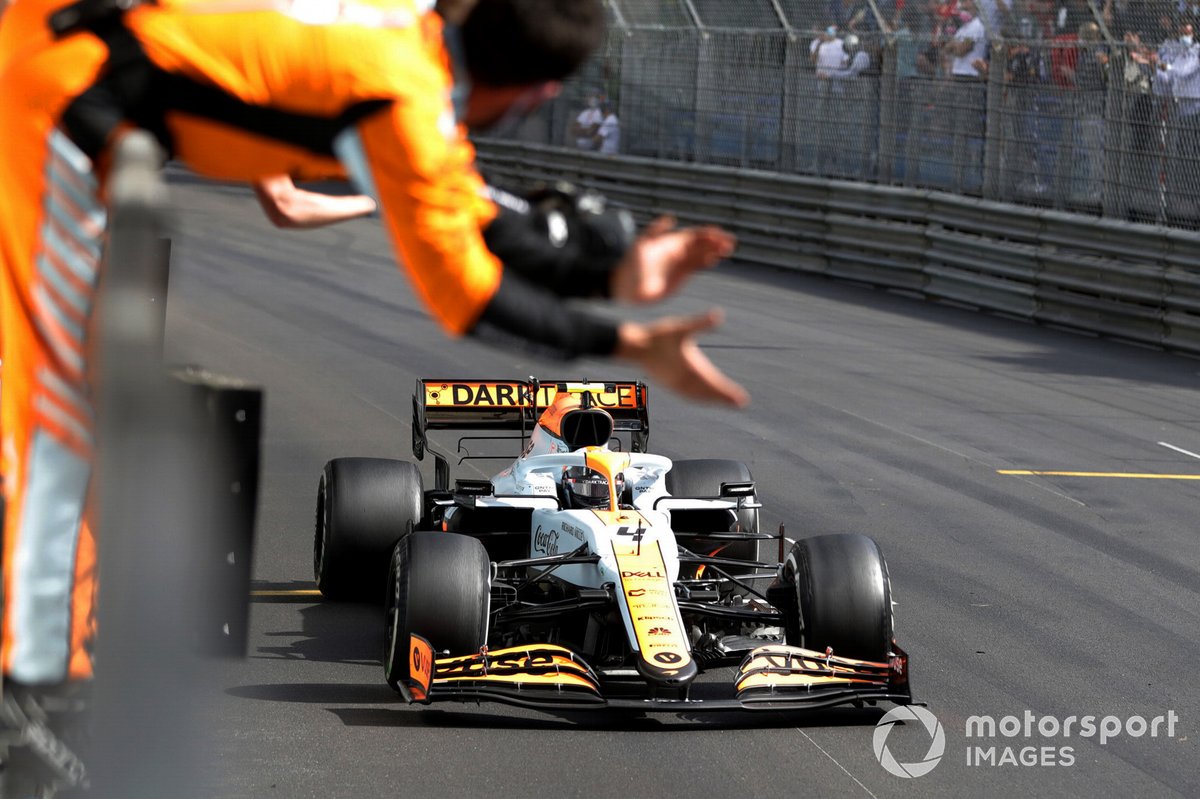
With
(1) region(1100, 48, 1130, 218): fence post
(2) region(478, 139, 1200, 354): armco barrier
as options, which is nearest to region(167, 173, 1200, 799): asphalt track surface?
(2) region(478, 139, 1200, 354): armco barrier

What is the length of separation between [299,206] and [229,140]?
51 cm

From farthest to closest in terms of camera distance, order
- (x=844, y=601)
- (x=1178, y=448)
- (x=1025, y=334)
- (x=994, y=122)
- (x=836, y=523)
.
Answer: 1. (x=994, y=122)
2. (x=1025, y=334)
3. (x=1178, y=448)
4. (x=836, y=523)
5. (x=844, y=601)

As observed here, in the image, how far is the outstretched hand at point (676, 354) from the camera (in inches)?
90.9

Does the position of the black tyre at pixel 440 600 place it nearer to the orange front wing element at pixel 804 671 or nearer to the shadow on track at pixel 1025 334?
the orange front wing element at pixel 804 671

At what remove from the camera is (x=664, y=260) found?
240 cm

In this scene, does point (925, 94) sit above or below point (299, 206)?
below

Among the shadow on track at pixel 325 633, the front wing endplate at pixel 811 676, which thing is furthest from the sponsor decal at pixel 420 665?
the front wing endplate at pixel 811 676

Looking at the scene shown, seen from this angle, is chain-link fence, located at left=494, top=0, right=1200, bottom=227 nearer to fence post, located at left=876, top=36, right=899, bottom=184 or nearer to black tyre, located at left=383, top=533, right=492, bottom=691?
fence post, located at left=876, top=36, right=899, bottom=184

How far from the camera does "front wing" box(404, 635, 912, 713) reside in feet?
22.1

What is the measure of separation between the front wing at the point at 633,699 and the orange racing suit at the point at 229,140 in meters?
4.23

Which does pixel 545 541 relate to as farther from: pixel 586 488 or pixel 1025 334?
pixel 1025 334

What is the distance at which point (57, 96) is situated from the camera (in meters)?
2.45

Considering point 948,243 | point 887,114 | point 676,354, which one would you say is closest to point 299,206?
point 676,354

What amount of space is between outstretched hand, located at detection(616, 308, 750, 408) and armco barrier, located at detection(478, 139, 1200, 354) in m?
14.9
